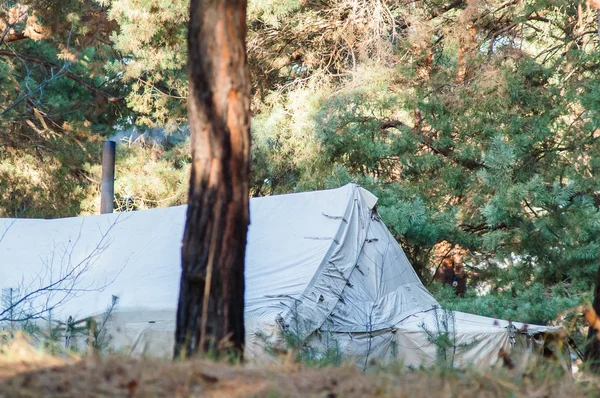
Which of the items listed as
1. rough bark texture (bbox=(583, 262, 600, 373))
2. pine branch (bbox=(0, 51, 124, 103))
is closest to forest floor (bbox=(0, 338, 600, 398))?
rough bark texture (bbox=(583, 262, 600, 373))

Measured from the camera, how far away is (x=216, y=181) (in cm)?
438

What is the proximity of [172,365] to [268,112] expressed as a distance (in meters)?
A: 14.8

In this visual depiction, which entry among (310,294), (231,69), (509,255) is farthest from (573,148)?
(231,69)

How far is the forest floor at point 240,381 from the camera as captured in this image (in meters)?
3.03

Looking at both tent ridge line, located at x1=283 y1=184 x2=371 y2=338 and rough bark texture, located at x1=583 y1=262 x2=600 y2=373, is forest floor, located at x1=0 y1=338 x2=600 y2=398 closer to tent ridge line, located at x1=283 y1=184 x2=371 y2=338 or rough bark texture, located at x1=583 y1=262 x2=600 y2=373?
rough bark texture, located at x1=583 y1=262 x2=600 y2=373

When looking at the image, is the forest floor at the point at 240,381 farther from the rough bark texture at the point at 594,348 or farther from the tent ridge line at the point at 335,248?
the tent ridge line at the point at 335,248

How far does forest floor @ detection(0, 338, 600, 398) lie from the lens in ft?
9.93

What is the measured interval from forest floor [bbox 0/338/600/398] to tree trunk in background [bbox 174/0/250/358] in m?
0.73

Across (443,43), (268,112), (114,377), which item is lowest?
(114,377)

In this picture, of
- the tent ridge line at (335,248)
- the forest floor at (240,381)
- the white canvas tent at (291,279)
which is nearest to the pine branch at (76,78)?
the white canvas tent at (291,279)

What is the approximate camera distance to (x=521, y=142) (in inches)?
558

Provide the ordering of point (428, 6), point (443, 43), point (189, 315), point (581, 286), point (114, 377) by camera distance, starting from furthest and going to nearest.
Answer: point (428, 6)
point (443, 43)
point (581, 286)
point (189, 315)
point (114, 377)

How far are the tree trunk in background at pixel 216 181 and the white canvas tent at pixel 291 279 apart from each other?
5832 mm

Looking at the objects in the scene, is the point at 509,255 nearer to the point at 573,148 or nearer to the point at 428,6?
the point at 573,148
